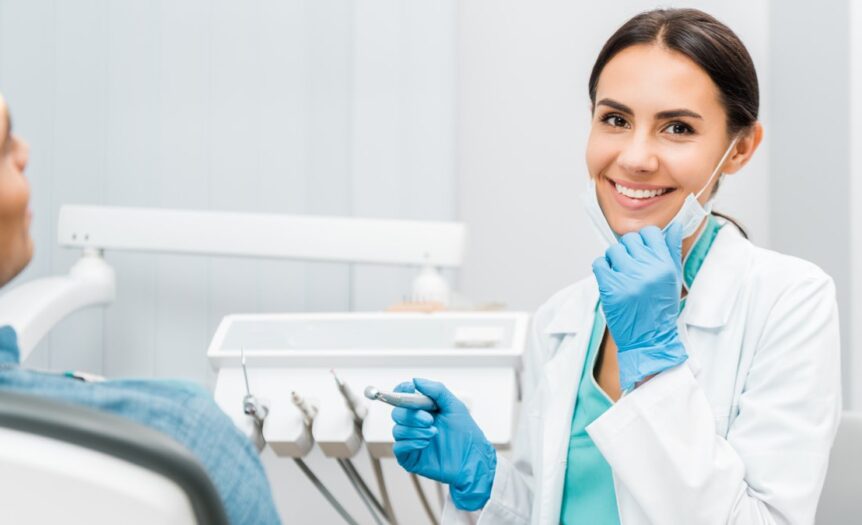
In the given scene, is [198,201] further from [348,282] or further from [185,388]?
[185,388]

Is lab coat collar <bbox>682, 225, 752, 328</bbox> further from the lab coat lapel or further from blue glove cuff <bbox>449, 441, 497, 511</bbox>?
blue glove cuff <bbox>449, 441, 497, 511</bbox>

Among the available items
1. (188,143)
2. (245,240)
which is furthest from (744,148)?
(188,143)

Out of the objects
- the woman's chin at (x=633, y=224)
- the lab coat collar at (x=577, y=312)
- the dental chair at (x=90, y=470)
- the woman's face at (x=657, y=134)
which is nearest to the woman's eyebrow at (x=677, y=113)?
the woman's face at (x=657, y=134)

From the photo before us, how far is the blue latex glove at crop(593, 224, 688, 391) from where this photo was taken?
1.07 m

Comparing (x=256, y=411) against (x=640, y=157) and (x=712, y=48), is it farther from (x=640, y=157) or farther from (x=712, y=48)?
(x=712, y=48)

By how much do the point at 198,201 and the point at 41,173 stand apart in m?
0.33

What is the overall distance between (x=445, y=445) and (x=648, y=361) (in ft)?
1.01

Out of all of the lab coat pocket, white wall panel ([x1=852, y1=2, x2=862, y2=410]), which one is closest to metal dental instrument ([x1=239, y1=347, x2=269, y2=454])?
the lab coat pocket

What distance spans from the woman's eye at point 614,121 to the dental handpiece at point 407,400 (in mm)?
431

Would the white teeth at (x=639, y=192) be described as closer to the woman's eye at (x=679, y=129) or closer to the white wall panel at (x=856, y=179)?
the woman's eye at (x=679, y=129)

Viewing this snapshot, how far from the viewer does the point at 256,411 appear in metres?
1.33

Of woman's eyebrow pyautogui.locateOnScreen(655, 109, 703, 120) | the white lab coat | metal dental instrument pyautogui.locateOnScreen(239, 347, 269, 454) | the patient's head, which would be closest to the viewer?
the patient's head

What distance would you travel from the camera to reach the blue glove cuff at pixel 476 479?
1.24 metres

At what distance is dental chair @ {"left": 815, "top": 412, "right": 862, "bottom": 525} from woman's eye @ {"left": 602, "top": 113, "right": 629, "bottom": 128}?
51 cm
